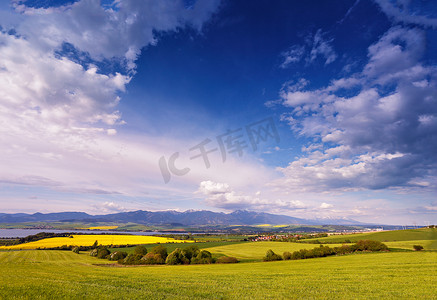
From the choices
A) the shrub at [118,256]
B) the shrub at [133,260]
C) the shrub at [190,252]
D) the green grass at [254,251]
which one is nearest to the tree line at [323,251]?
the green grass at [254,251]

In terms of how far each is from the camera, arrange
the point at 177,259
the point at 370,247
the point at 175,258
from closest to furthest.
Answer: the point at 175,258
the point at 177,259
the point at 370,247

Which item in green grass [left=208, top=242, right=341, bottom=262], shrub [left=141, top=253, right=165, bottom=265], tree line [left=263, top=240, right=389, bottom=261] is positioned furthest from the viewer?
green grass [left=208, top=242, right=341, bottom=262]

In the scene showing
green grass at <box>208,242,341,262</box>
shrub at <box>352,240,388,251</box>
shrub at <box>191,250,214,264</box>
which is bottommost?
green grass at <box>208,242,341,262</box>

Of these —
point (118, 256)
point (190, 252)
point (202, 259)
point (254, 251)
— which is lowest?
point (254, 251)

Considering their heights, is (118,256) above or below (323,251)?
below

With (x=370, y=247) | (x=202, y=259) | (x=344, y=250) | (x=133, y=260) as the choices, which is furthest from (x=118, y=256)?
Result: (x=370, y=247)

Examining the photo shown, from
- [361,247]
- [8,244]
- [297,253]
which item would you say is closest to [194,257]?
[297,253]

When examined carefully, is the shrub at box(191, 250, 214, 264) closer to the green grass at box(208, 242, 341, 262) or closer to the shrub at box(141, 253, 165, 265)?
the shrub at box(141, 253, 165, 265)

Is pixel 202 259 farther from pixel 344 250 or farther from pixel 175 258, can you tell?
pixel 344 250

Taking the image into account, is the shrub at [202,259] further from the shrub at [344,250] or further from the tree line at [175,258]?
the shrub at [344,250]

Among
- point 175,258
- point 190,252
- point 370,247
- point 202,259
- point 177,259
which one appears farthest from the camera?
point 370,247

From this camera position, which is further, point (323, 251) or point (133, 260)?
point (323, 251)

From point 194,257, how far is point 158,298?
180 feet

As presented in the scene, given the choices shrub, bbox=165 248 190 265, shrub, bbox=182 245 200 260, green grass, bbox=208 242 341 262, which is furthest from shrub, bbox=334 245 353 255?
shrub, bbox=165 248 190 265
